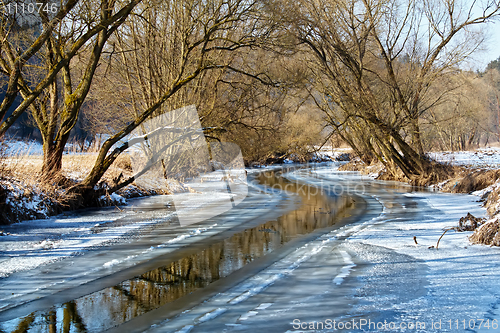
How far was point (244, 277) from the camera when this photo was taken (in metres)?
5.37

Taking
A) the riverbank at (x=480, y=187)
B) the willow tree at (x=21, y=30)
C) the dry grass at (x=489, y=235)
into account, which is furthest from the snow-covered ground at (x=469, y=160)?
the willow tree at (x=21, y=30)

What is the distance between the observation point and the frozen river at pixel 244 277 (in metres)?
3.97

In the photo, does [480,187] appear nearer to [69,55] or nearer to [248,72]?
[248,72]

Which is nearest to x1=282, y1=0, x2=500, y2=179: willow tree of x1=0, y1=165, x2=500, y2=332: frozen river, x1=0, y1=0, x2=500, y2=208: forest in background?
x1=0, y1=0, x2=500, y2=208: forest in background

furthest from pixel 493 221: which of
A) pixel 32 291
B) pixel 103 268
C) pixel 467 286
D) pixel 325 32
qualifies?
pixel 325 32

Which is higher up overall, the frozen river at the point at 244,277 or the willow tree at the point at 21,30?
the willow tree at the point at 21,30

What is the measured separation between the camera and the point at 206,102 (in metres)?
17.3

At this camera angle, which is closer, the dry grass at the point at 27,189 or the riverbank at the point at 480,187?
the riverbank at the point at 480,187

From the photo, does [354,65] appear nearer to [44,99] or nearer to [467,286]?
[44,99]

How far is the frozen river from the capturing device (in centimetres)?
397

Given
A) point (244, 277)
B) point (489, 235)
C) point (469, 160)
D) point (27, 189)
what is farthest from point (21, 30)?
point (469, 160)

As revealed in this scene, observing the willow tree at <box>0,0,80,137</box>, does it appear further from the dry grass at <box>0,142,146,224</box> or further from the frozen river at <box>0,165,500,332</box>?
the frozen river at <box>0,165,500,332</box>

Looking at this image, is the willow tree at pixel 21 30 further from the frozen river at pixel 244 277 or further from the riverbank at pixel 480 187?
the riverbank at pixel 480 187

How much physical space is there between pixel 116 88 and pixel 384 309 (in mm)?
14510
